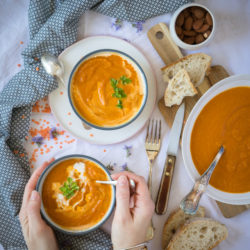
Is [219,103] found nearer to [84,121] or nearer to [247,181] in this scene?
[247,181]

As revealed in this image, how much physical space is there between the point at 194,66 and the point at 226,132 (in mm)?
664

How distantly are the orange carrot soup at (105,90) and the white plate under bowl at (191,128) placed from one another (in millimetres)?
476

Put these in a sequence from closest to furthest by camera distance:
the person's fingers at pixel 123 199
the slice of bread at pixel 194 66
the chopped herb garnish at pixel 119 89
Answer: the person's fingers at pixel 123 199
the chopped herb garnish at pixel 119 89
the slice of bread at pixel 194 66

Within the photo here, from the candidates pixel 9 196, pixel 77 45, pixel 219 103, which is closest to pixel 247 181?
pixel 219 103

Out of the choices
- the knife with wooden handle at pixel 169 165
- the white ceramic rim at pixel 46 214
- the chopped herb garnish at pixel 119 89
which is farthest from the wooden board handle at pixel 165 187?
the chopped herb garnish at pixel 119 89

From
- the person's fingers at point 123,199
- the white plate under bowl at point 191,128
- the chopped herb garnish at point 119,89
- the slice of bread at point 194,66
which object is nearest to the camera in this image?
the person's fingers at point 123,199

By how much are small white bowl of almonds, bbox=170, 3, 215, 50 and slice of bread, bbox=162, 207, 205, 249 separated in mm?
1503

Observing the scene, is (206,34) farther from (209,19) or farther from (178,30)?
(178,30)

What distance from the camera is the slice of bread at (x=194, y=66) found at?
2.60 metres

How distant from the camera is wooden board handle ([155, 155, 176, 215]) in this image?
2648 mm

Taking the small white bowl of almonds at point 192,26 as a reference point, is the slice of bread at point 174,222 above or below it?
below

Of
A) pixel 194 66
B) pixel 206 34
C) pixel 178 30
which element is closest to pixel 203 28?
pixel 206 34

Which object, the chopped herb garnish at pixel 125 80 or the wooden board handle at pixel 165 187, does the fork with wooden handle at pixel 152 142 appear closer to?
the wooden board handle at pixel 165 187

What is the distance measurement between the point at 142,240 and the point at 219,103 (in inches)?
50.7
